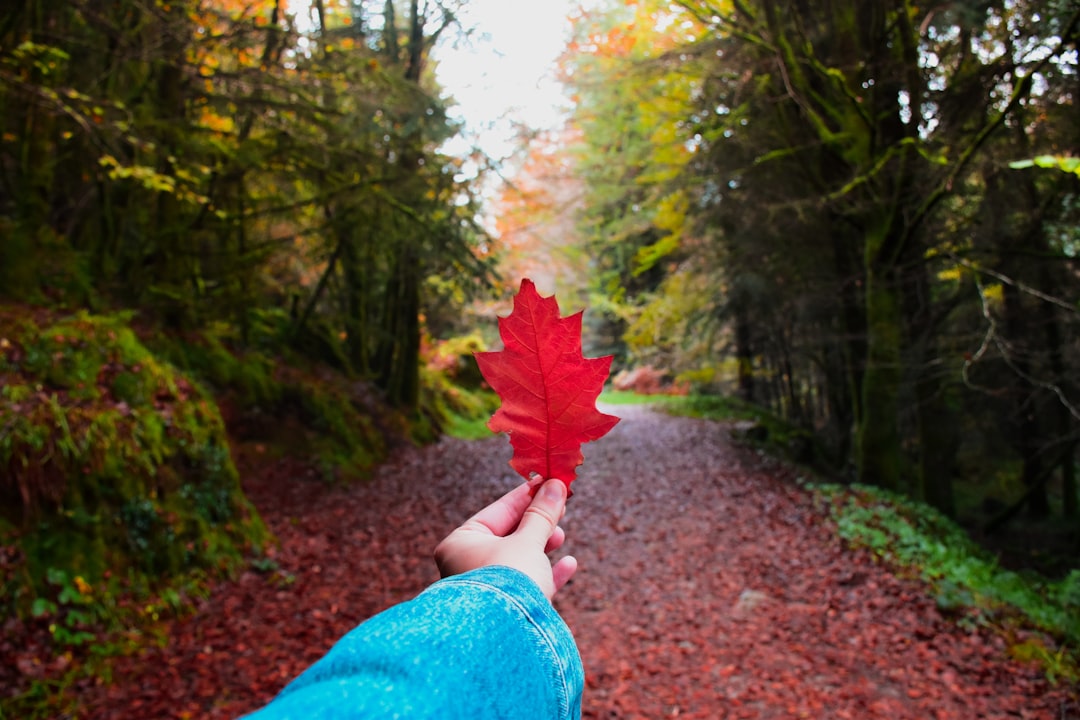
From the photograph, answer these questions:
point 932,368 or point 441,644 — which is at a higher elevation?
point 441,644

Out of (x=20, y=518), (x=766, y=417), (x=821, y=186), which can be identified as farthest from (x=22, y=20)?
(x=766, y=417)

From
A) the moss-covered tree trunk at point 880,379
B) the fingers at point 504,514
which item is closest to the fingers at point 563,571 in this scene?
the fingers at point 504,514

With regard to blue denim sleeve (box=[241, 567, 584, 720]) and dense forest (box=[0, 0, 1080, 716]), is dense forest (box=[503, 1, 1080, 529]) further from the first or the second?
blue denim sleeve (box=[241, 567, 584, 720])

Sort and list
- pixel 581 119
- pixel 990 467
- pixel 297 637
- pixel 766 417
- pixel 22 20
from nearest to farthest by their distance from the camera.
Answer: pixel 297 637 < pixel 22 20 < pixel 990 467 < pixel 766 417 < pixel 581 119

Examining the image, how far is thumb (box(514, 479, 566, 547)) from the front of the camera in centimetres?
102

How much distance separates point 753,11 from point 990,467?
1175cm

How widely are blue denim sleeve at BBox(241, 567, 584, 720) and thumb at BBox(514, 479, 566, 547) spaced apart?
0.16 meters

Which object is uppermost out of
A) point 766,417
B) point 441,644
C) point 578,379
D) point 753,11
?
point 753,11

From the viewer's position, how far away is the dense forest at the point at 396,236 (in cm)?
470

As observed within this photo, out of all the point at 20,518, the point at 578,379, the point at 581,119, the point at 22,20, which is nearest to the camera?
the point at 578,379

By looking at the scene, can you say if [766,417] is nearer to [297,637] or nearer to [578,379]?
[297,637]

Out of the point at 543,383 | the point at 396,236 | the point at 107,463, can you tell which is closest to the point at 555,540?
the point at 543,383

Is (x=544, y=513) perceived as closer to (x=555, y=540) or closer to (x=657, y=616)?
(x=555, y=540)

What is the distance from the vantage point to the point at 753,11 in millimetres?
6934
